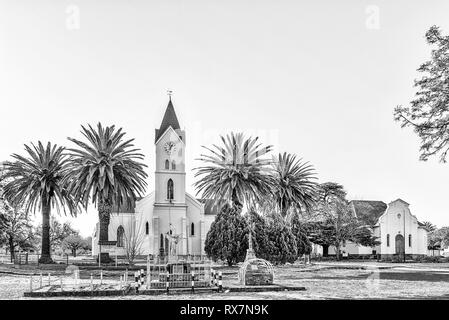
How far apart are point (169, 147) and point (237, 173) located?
2352 cm

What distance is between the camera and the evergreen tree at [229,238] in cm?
4038

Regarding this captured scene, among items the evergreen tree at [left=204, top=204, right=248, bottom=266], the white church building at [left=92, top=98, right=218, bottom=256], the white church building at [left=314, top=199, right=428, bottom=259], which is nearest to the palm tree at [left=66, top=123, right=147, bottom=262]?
the evergreen tree at [left=204, top=204, right=248, bottom=266]

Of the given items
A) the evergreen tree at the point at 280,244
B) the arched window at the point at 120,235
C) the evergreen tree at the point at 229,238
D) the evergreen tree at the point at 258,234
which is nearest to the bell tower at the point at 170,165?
the arched window at the point at 120,235

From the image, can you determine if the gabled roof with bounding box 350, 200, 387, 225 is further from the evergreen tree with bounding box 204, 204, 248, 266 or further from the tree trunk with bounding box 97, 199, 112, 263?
the tree trunk with bounding box 97, 199, 112, 263

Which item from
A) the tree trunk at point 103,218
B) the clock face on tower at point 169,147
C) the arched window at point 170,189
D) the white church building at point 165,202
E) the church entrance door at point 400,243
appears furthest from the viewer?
the arched window at point 170,189

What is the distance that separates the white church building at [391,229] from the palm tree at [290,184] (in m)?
13.4

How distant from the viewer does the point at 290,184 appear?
46.9 meters

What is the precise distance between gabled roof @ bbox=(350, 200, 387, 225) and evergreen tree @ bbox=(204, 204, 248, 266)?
2564 cm

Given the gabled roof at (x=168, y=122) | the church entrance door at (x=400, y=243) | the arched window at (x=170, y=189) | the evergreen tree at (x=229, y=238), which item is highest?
the gabled roof at (x=168, y=122)

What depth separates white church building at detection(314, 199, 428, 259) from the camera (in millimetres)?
56750

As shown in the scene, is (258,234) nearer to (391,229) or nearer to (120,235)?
(391,229)

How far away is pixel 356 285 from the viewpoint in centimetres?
2356

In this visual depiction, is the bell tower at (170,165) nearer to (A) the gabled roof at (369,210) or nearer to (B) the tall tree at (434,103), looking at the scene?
(A) the gabled roof at (369,210)

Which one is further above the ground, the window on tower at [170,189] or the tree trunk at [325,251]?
the window on tower at [170,189]
